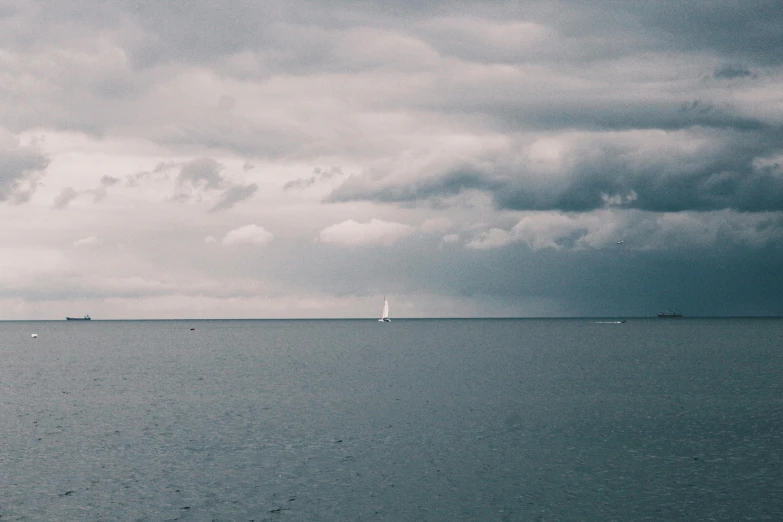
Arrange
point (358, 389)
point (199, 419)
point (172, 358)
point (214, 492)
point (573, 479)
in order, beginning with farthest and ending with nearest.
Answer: point (172, 358), point (358, 389), point (199, 419), point (573, 479), point (214, 492)

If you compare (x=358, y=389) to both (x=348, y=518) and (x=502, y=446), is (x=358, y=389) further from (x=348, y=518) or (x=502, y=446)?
(x=348, y=518)

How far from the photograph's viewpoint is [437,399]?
95.9 m

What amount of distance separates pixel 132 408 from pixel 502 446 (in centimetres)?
4513

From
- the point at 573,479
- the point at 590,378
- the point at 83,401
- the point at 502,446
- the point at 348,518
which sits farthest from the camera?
the point at 590,378

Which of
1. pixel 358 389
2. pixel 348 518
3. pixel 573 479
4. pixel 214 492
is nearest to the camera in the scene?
pixel 348 518

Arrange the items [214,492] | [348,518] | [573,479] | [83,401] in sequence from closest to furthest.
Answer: [348,518], [214,492], [573,479], [83,401]

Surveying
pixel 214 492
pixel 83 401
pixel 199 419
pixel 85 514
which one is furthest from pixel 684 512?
pixel 83 401

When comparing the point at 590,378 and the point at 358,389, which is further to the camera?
the point at 590,378

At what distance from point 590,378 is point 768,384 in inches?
1018

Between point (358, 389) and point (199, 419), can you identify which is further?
point (358, 389)

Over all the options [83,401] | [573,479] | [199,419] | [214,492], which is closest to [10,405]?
[83,401]

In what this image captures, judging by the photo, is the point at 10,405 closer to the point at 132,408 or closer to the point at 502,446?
the point at 132,408

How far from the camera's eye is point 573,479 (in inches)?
2041

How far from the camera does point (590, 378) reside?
127m
